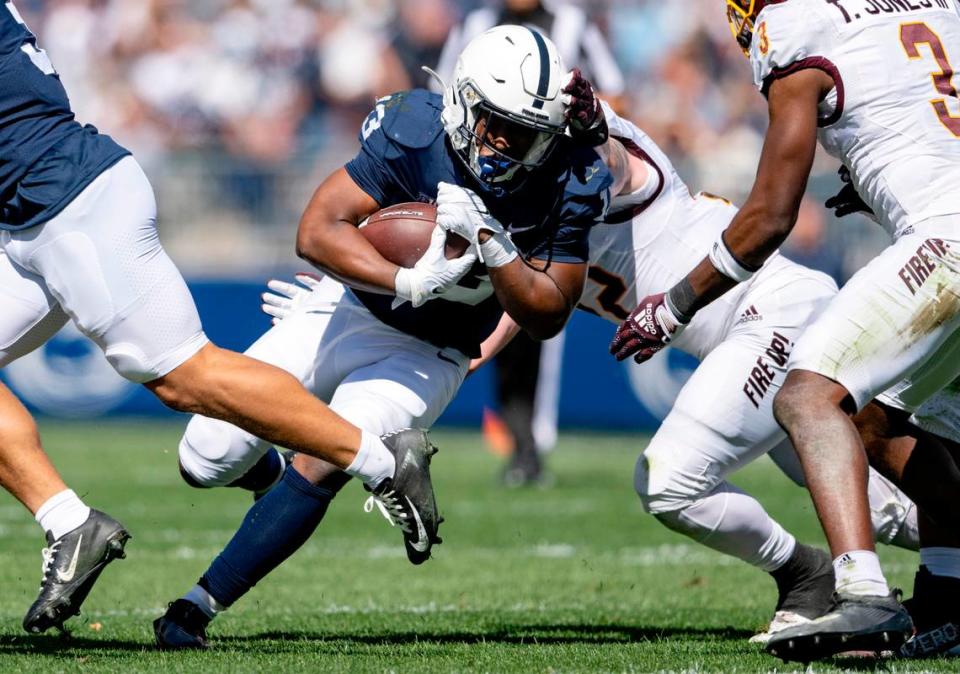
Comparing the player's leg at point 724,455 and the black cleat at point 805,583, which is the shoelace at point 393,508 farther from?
the black cleat at point 805,583

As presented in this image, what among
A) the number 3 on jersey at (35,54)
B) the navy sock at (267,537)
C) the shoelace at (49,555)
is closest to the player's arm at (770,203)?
the navy sock at (267,537)

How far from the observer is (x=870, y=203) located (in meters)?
3.77

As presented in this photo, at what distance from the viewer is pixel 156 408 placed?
461 inches

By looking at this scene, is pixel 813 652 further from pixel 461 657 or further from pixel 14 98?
pixel 14 98

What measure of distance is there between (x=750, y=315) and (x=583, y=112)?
31.4 inches

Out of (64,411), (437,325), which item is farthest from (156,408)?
(437,325)

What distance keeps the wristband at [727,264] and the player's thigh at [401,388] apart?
1005 mm

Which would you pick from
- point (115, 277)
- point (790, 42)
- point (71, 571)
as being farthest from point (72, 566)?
point (790, 42)

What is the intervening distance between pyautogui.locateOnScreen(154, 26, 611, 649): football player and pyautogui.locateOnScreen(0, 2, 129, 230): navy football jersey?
2.22ft

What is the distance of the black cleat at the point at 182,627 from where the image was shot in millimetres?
3975

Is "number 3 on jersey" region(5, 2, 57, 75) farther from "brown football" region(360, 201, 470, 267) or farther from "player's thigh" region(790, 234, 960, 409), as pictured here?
"player's thigh" region(790, 234, 960, 409)

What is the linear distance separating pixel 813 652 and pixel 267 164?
9.04 metres

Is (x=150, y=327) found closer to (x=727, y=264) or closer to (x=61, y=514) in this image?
(x=61, y=514)

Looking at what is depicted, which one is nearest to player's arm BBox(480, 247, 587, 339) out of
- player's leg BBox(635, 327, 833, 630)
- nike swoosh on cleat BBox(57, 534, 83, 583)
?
player's leg BBox(635, 327, 833, 630)
